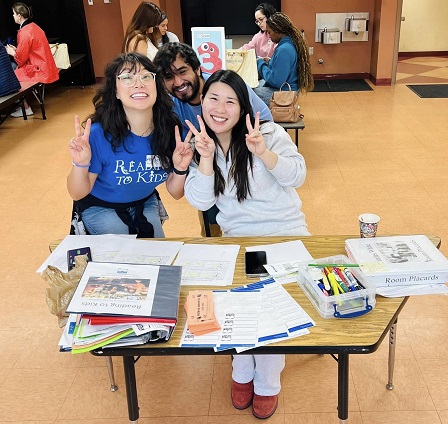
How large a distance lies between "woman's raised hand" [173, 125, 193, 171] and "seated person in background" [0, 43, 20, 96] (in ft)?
13.5

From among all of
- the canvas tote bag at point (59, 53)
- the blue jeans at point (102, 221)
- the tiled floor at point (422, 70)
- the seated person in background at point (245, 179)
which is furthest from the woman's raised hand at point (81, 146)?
the tiled floor at point (422, 70)

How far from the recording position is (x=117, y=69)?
221 cm

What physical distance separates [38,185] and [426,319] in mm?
3353

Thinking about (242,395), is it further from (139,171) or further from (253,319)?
(139,171)

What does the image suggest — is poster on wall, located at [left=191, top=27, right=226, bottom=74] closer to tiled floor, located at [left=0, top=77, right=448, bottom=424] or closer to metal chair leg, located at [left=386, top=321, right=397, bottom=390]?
tiled floor, located at [left=0, top=77, right=448, bottom=424]

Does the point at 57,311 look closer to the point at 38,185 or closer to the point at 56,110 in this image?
the point at 38,185

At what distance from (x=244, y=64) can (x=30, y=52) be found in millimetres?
2998

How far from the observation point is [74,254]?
6.38ft

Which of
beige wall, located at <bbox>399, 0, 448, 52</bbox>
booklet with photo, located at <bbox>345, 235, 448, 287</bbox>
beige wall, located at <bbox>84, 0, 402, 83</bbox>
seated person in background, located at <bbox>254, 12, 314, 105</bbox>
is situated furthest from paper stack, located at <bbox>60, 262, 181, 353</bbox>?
beige wall, located at <bbox>399, 0, 448, 52</bbox>

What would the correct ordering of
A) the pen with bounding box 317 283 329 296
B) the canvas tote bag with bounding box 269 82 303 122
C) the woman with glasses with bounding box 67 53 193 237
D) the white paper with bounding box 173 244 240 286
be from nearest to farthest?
the pen with bounding box 317 283 329 296 → the white paper with bounding box 173 244 240 286 → the woman with glasses with bounding box 67 53 193 237 → the canvas tote bag with bounding box 269 82 303 122

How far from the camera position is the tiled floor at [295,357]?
217cm

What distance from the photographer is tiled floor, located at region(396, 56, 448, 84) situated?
7.77 metres

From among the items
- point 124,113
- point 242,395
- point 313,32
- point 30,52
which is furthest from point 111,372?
point 313,32

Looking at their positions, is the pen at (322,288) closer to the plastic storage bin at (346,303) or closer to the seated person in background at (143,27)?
the plastic storage bin at (346,303)
